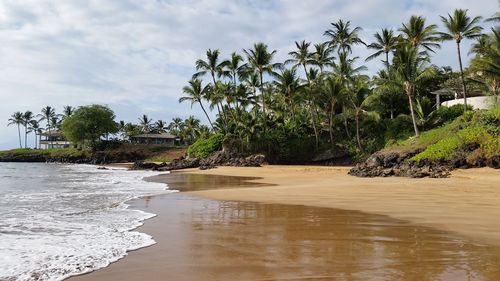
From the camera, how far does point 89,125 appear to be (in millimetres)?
70812

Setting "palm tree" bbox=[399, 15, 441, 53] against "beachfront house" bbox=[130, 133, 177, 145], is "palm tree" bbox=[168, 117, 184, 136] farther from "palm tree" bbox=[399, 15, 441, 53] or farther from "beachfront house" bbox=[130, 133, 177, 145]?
"palm tree" bbox=[399, 15, 441, 53]

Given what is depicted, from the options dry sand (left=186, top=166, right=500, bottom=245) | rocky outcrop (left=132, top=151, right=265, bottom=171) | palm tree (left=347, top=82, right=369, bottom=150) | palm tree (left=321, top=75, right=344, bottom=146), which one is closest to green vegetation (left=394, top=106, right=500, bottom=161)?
dry sand (left=186, top=166, right=500, bottom=245)

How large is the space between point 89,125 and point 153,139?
18789 mm

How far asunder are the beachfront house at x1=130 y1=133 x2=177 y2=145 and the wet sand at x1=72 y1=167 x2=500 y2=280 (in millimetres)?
78818

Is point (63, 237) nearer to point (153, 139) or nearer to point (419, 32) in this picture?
point (419, 32)

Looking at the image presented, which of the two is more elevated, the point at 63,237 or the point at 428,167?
the point at 428,167

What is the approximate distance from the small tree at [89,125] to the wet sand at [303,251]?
66099mm

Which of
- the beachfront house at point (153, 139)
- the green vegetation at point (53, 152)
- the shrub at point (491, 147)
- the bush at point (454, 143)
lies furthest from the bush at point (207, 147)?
the beachfront house at point (153, 139)

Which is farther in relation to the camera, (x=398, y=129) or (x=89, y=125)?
(x=89, y=125)

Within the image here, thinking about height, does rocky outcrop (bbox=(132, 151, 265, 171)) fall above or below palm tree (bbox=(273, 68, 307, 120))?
below

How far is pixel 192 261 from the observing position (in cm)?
614

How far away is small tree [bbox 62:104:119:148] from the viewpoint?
232 feet

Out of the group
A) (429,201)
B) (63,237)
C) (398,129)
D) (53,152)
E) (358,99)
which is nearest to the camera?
(63,237)

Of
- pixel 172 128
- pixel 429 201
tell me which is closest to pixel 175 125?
pixel 172 128
